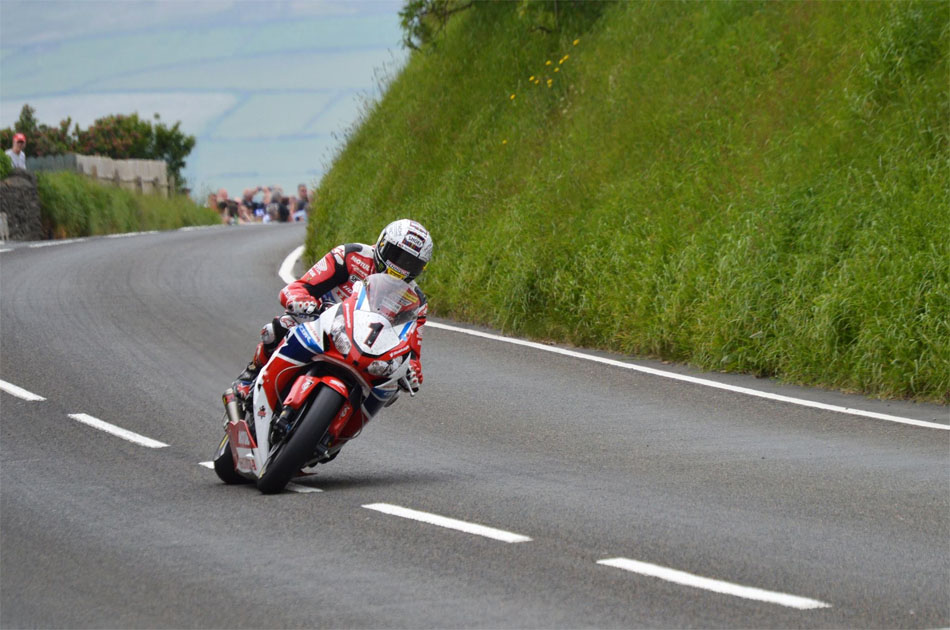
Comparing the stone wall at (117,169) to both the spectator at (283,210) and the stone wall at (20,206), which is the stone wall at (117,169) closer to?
the stone wall at (20,206)

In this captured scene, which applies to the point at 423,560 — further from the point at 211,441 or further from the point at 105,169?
the point at 105,169

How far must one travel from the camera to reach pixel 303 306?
8.34 meters

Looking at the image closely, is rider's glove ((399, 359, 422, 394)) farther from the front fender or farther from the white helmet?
the white helmet

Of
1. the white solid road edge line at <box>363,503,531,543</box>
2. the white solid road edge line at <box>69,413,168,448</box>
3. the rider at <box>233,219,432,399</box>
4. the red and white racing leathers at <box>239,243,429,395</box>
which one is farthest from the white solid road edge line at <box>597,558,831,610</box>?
the white solid road edge line at <box>69,413,168,448</box>

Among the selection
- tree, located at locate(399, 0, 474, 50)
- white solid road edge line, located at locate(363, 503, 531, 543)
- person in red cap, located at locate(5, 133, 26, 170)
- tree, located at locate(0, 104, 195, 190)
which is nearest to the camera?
white solid road edge line, located at locate(363, 503, 531, 543)

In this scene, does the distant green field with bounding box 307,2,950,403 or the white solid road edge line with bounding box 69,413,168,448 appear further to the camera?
the distant green field with bounding box 307,2,950,403

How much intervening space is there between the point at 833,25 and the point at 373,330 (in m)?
11.7

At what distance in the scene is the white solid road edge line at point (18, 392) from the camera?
1195cm

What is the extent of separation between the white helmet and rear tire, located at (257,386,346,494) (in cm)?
85

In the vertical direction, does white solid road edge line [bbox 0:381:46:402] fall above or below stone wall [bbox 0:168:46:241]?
below

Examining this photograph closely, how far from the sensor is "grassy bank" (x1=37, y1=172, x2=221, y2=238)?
32688mm

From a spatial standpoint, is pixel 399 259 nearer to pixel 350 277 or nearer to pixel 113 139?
pixel 350 277

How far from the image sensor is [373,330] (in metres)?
7.95

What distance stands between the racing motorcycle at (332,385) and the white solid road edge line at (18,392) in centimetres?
428
